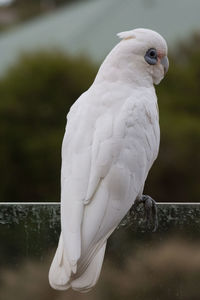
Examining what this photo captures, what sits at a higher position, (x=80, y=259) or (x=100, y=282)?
(x=80, y=259)

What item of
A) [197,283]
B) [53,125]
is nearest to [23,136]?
[53,125]

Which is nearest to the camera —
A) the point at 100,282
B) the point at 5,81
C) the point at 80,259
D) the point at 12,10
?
the point at 80,259

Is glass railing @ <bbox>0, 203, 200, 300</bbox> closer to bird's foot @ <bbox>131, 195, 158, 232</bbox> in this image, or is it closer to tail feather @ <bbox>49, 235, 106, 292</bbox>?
bird's foot @ <bbox>131, 195, 158, 232</bbox>

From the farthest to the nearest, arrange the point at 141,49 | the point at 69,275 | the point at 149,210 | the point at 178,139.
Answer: the point at 178,139
the point at 141,49
the point at 149,210
the point at 69,275

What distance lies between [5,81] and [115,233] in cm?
653

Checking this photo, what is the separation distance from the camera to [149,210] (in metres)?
3.06

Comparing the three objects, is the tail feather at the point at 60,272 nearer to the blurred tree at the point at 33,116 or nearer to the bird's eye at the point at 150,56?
the bird's eye at the point at 150,56

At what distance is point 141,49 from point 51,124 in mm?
5763

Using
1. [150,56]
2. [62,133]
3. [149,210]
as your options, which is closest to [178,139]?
[62,133]

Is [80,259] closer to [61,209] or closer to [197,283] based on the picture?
[61,209]

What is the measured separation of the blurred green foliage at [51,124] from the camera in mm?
8555

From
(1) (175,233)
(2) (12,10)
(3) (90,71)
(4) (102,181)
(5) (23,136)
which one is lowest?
(2) (12,10)

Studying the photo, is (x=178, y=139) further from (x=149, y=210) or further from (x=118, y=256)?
(x=118, y=256)

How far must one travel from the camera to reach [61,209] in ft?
8.96
